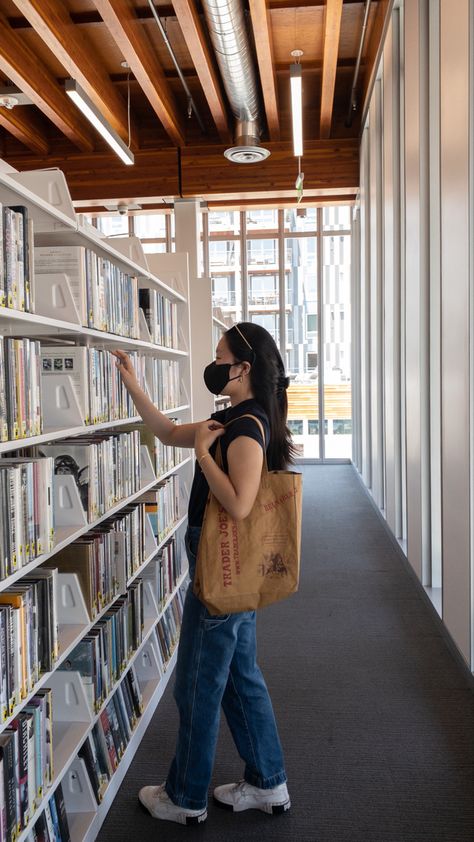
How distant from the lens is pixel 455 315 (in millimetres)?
3082

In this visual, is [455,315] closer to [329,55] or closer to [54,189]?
[54,189]

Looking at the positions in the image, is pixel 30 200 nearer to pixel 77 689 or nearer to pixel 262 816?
pixel 77 689

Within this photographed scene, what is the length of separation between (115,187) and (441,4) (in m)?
5.46

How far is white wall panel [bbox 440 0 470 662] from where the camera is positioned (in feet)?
9.48

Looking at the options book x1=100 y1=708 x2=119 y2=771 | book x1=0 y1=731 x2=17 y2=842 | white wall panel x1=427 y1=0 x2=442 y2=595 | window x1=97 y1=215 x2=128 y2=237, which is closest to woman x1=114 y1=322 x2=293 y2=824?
book x1=100 y1=708 x2=119 y2=771

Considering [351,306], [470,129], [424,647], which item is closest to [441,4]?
[470,129]

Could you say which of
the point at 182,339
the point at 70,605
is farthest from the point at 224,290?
the point at 70,605

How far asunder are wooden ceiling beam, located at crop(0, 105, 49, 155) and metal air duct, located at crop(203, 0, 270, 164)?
2.29 meters

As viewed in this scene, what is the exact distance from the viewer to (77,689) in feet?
6.61

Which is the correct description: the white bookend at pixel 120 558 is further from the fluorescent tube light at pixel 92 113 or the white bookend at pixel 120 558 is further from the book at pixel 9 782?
the fluorescent tube light at pixel 92 113

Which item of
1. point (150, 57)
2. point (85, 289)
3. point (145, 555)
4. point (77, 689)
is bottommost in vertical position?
point (77, 689)

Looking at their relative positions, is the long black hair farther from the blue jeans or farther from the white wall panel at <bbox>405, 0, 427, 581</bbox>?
the white wall panel at <bbox>405, 0, 427, 581</bbox>

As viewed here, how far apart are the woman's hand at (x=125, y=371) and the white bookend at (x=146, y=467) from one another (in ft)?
1.81

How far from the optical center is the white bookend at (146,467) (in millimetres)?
2934
